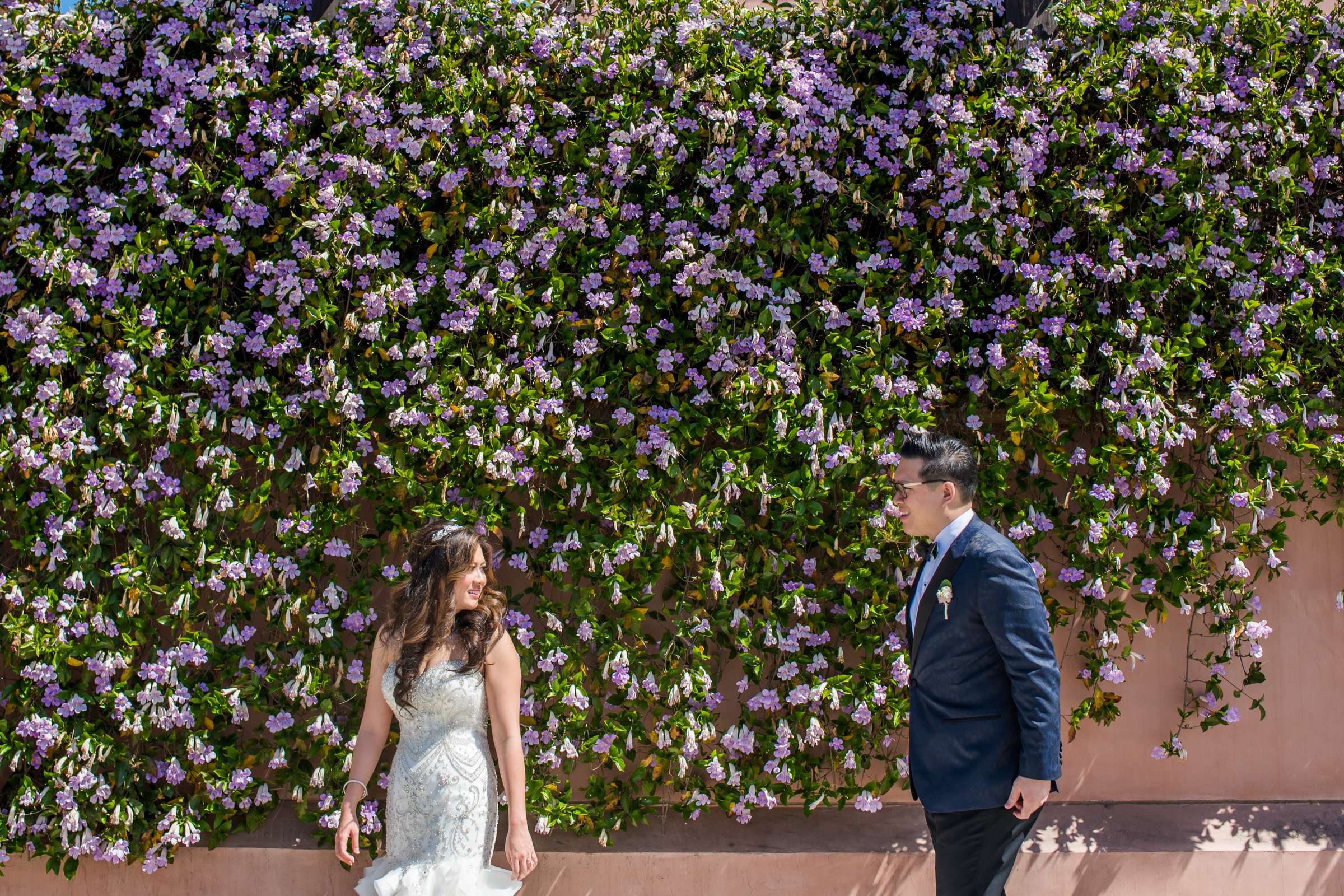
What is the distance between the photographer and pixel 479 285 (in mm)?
3670

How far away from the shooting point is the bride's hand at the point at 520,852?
8.84 ft

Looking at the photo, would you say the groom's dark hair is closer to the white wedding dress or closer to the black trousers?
the black trousers

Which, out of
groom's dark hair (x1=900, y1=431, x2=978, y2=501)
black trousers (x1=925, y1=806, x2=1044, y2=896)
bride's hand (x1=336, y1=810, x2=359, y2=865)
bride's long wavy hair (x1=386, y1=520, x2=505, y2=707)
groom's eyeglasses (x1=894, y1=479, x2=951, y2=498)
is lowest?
bride's hand (x1=336, y1=810, x2=359, y2=865)

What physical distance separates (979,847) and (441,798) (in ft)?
4.64

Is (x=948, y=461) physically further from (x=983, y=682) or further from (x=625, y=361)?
(x=625, y=361)

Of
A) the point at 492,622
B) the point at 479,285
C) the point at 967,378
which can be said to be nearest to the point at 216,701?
the point at 492,622

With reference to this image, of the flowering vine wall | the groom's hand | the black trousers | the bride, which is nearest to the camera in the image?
the groom's hand

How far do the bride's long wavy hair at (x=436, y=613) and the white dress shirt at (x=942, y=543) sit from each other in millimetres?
1184

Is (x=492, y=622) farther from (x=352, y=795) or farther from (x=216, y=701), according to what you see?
(x=216, y=701)

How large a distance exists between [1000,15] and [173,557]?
3.70m

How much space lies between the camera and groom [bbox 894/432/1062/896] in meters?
2.49

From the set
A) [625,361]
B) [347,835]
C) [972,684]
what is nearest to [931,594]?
[972,684]

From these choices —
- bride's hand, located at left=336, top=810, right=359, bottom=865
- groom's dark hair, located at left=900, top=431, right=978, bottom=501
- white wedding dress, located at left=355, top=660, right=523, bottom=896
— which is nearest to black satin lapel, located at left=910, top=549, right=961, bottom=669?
Answer: groom's dark hair, located at left=900, top=431, right=978, bottom=501

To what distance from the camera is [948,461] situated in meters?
2.74
